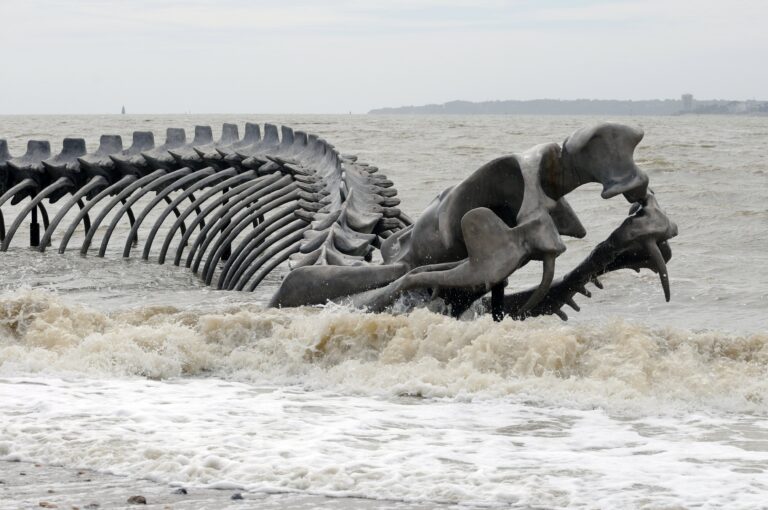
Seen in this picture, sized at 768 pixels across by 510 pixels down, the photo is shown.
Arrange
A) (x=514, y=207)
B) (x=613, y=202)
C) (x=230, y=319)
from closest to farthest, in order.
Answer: (x=514, y=207) < (x=230, y=319) < (x=613, y=202)

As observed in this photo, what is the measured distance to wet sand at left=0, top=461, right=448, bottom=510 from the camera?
4.86m

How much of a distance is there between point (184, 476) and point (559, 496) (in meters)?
1.52

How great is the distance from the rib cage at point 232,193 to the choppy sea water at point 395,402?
81 centimetres

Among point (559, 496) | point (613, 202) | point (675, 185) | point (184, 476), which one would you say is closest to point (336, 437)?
point (184, 476)

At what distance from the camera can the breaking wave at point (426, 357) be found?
679 cm

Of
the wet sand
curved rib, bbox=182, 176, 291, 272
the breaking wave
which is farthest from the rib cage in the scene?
the wet sand

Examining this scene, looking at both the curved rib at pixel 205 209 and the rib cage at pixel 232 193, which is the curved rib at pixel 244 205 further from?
the curved rib at pixel 205 209

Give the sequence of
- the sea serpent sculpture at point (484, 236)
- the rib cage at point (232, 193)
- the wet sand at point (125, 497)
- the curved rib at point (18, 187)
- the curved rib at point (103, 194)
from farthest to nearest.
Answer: the curved rib at point (18, 187), the curved rib at point (103, 194), the rib cage at point (232, 193), the sea serpent sculpture at point (484, 236), the wet sand at point (125, 497)

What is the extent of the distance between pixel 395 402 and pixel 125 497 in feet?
6.61

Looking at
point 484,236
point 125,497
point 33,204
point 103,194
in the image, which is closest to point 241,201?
point 103,194

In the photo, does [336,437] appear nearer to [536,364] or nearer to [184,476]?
[184,476]

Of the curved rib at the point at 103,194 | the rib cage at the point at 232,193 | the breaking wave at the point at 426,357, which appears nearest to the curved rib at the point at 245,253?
the rib cage at the point at 232,193

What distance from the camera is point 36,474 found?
534cm

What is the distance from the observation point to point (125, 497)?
16.3 feet
